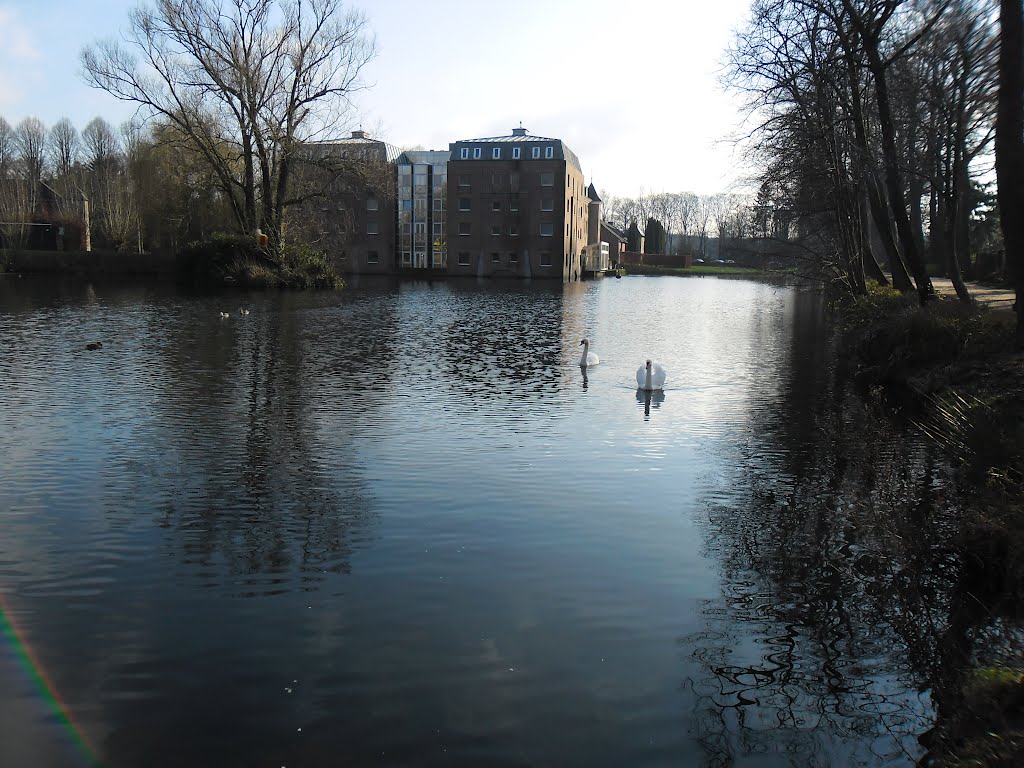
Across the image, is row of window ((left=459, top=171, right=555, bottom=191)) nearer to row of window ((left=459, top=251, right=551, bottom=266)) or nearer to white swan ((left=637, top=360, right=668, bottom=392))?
row of window ((left=459, top=251, right=551, bottom=266))

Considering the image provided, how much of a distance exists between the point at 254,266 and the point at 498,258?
1301 inches

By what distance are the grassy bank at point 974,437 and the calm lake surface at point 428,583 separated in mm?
523

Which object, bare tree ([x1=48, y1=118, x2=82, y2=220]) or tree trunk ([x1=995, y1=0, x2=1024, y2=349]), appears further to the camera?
bare tree ([x1=48, y1=118, x2=82, y2=220])

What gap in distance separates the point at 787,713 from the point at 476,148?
7087 centimetres

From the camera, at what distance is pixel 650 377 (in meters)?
15.1

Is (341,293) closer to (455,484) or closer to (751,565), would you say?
(455,484)

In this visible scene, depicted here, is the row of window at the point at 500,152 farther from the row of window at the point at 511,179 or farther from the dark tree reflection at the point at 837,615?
the dark tree reflection at the point at 837,615

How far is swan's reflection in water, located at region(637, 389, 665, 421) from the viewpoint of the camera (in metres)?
14.4

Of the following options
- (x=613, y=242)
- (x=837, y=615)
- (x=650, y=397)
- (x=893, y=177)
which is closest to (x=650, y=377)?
(x=650, y=397)

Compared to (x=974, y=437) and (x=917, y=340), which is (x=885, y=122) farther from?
(x=974, y=437)

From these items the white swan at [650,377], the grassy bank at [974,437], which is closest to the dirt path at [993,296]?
the grassy bank at [974,437]

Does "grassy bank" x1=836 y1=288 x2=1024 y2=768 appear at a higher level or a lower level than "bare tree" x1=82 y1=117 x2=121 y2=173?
lower

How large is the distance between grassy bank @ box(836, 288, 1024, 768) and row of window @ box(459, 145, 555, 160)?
179ft

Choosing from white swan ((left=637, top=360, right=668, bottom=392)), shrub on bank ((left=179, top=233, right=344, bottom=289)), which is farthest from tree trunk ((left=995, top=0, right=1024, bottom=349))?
shrub on bank ((left=179, top=233, right=344, bottom=289))
